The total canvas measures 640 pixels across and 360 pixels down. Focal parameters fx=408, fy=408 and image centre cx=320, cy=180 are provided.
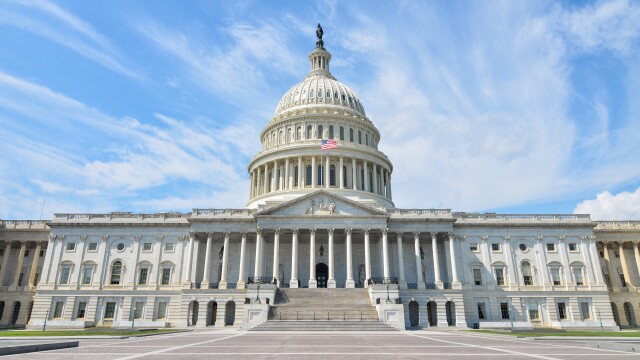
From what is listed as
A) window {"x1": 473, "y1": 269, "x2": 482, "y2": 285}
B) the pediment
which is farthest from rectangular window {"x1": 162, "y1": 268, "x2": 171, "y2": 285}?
window {"x1": 473, "y1": 269, "x2": 482, "y2": 285}

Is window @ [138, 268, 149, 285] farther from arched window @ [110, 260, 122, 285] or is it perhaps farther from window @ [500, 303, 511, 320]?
window @ [500, 303, 511, 320]

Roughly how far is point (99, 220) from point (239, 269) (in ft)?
70.9

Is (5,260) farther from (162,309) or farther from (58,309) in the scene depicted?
(162,309)

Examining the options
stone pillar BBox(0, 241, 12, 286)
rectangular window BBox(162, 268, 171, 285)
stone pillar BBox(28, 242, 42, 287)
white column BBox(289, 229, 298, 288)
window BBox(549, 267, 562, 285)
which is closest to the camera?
white column BBox(289, 229, 298, 288)

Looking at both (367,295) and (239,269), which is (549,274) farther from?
(239,269)

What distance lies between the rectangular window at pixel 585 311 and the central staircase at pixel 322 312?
29952mm

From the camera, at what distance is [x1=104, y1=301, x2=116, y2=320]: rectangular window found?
53.6 m

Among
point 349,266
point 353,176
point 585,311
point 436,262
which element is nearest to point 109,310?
point 349,266

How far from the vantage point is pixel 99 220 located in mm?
58125

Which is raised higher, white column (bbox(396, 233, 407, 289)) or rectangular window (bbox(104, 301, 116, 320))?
white column (bbox(396, 233, 407, 289))

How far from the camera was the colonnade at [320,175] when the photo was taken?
67.4 metres

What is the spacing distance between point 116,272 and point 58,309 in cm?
826

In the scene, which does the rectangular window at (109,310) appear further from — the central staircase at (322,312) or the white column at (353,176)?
the white column at (353,176)

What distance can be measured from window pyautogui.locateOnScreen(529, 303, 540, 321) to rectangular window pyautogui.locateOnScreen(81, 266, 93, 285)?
193ft
